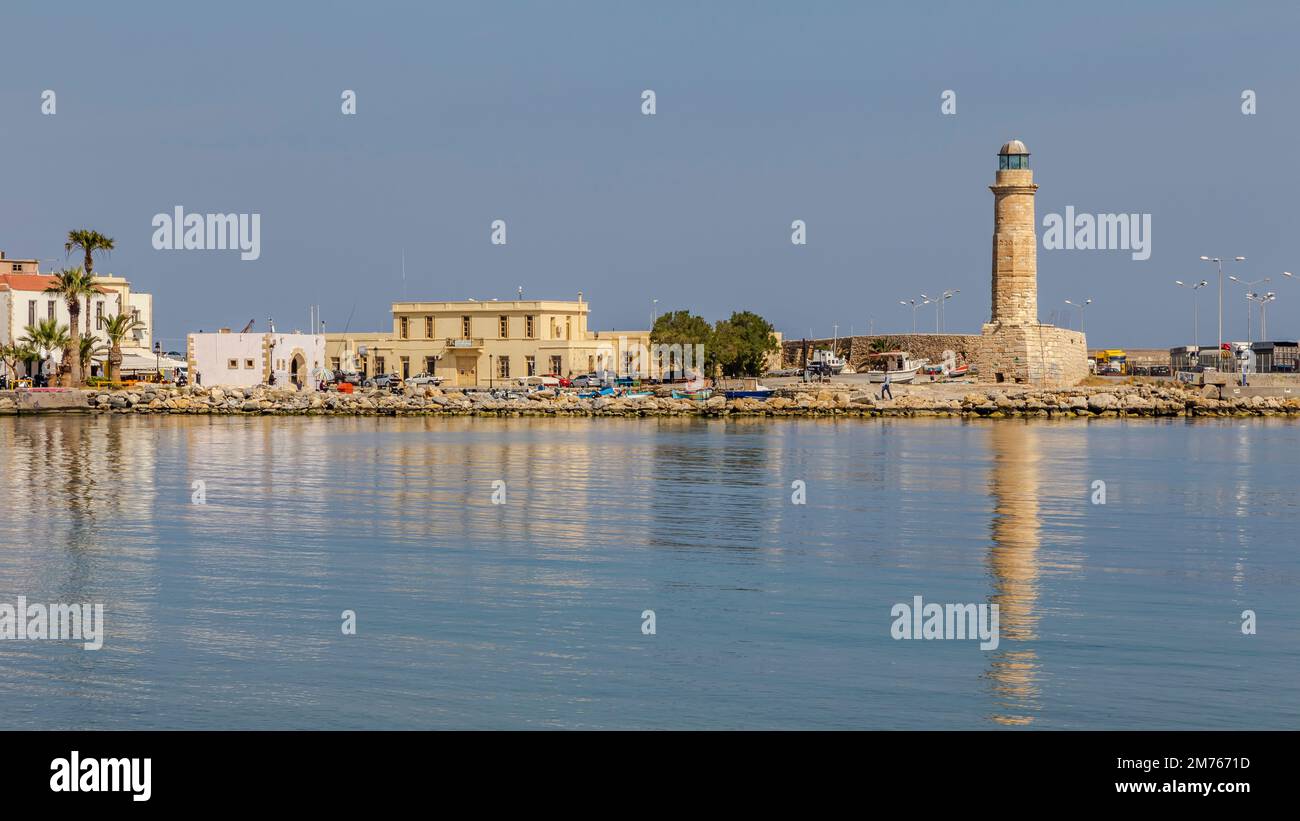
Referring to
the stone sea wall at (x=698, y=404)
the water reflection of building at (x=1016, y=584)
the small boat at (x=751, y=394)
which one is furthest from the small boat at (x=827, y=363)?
the water reflection of building at (x=1016, y=584)

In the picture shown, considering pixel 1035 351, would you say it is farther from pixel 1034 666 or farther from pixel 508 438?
pixel 1034 666

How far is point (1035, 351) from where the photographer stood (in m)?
75.5

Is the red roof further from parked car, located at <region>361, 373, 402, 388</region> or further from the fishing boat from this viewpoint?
the fishing boat

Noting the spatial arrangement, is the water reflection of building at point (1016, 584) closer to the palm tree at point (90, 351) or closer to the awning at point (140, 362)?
the palm tree at point (90, 351)

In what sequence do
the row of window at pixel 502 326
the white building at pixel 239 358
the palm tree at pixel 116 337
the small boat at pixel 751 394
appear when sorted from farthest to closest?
the row of window at pixel 502 326 → the white building at pixel 239 358 → the small boat at pixel 751 394 → the palm tree at pixel 116 337

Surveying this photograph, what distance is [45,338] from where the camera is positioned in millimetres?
75688

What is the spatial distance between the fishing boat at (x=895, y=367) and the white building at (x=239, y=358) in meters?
37.9

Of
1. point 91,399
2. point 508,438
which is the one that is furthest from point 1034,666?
point 91,399

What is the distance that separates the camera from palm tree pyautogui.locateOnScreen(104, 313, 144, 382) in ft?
263

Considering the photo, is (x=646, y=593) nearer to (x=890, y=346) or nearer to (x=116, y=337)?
(x=116, y=337)

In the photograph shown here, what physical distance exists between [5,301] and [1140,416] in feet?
198

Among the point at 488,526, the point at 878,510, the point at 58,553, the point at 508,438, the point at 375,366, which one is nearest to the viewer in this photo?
the point at 58,553

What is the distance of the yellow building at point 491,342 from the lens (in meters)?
91.2

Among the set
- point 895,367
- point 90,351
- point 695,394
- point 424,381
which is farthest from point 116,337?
point 895,367
